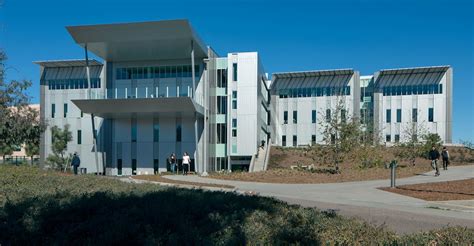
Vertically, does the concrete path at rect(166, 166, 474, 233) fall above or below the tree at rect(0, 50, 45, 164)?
below

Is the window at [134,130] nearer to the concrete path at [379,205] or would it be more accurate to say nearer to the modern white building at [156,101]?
the modern white building at [156,101]

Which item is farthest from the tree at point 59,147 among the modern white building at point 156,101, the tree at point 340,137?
the tree at point 340,137

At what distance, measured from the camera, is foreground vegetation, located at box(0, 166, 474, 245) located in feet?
16.0

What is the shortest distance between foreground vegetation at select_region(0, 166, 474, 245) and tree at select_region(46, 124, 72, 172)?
41828mm

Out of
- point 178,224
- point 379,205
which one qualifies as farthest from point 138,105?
point 178,224

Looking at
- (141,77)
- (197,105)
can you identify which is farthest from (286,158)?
(141,77)

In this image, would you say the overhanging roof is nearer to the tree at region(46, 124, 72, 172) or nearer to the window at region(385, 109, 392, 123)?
the tree at region(46, 124, 72, 172)

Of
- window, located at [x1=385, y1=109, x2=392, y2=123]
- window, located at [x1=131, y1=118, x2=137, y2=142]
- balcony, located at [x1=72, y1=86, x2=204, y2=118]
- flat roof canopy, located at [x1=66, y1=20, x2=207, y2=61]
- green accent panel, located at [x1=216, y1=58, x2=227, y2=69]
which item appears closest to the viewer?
flat roof canopy, located at [x1=66, y1=20, x2=207, y2=61]

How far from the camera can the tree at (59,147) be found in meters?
46.2

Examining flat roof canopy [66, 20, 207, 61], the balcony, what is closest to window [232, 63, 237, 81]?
flat roof canopy [66, 20, 207, 61]

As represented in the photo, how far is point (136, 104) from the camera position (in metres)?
35.8

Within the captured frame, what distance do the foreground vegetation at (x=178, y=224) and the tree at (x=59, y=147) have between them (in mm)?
41828

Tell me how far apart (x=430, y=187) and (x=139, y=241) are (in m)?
16.9

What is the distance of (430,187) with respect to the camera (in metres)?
18.6
